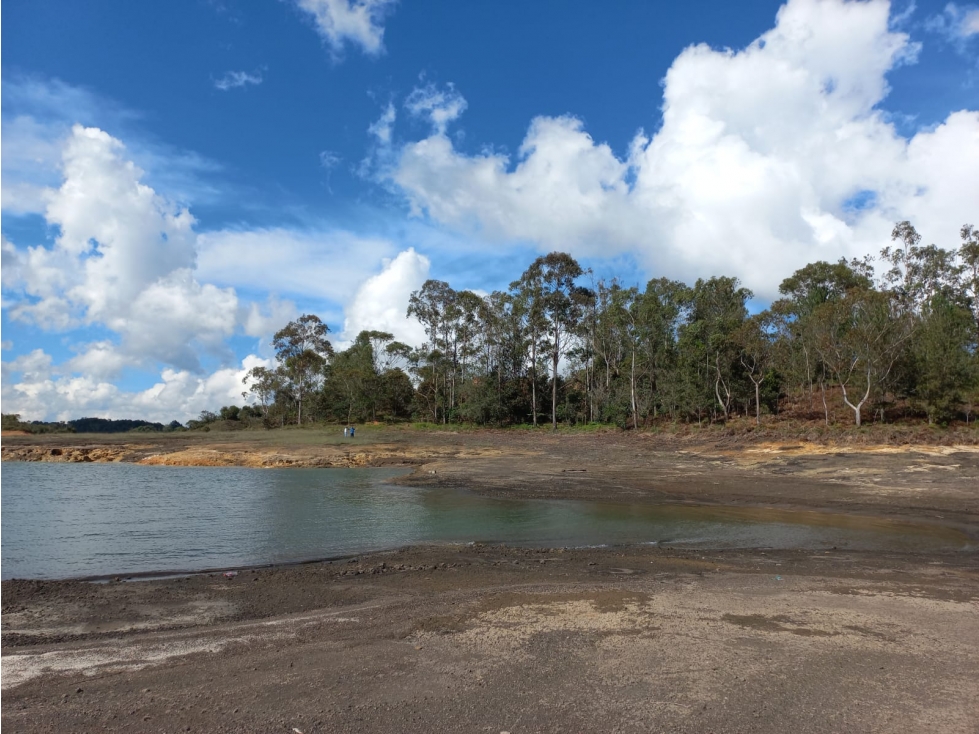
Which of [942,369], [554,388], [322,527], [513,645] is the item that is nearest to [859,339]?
[942,369]

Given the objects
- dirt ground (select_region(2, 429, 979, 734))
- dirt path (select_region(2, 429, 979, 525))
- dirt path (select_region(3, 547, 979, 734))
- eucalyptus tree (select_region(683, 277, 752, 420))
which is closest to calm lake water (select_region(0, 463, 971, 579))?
dirt ground (select_region(2, 429, 979, 734))

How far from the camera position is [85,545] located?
13.9 meters

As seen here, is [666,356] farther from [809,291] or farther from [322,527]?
[322,527]

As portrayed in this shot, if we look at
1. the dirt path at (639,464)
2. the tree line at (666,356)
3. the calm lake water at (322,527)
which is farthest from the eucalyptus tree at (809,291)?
the calm lake water at (322,527)

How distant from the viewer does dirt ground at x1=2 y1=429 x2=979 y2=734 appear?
5059 mm

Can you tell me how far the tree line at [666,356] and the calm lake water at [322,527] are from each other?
99.4 ft

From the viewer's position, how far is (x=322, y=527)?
1645cm

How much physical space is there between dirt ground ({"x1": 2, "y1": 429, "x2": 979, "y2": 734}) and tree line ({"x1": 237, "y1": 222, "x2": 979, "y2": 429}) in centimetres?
3471

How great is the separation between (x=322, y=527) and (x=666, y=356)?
4682cm

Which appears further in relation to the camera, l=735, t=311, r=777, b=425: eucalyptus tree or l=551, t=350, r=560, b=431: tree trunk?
l=551, t=350, r=560, b=431: tree trunk

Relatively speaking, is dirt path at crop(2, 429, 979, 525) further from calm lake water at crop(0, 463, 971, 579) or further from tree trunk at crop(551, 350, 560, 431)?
tree trunk at crop(551, 350, 560, 431)

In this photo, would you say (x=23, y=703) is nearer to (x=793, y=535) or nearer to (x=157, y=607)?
(x=157, y=607)

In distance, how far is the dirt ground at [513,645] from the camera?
16.6ft

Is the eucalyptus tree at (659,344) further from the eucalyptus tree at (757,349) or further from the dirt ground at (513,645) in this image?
the dirt ground at (513,645)
